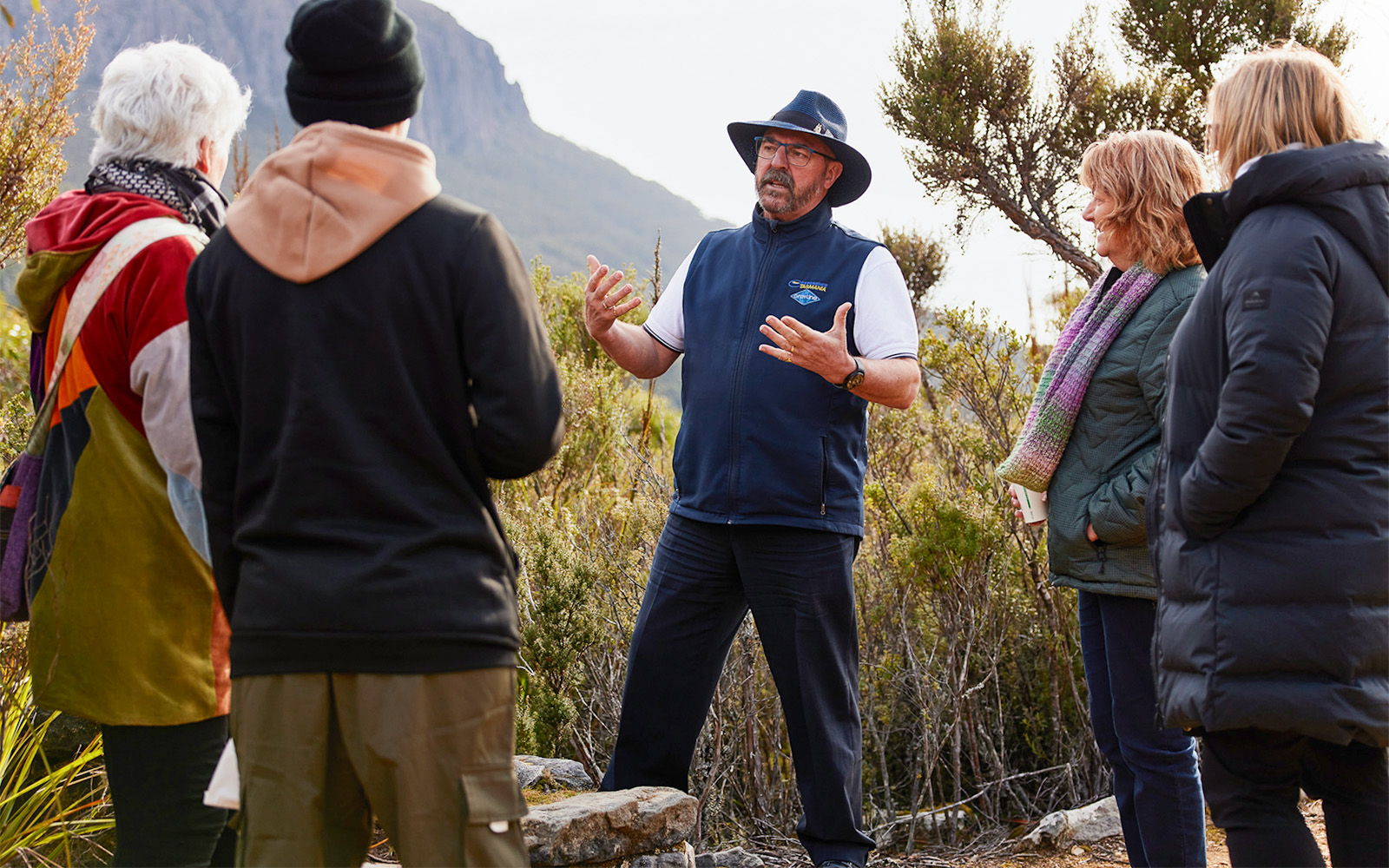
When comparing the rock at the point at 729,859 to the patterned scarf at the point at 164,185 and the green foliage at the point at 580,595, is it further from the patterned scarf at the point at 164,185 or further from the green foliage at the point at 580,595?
→ the patterned scarf at the point at 164,185

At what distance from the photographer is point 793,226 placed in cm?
309

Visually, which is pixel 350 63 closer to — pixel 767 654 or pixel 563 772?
pixel 767 654

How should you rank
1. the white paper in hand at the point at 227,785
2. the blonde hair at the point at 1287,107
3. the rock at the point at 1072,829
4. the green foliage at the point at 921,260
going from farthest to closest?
1. the green foliage at the point at 921,260
2. the rock at the point at 1072,829
3. the blonde hair at the point at 1287,107
4. the white paper in hand at the point at 227,785

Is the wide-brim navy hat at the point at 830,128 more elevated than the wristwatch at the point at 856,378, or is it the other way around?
the wide-brim navy hat at the point at 830,128

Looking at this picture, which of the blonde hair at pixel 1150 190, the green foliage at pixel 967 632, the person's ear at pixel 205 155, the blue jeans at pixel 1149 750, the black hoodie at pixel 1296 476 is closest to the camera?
the black hoodie at pixel 1296 476

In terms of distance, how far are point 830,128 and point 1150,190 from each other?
94 centimetres

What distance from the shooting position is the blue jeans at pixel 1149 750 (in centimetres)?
247

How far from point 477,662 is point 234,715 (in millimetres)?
392

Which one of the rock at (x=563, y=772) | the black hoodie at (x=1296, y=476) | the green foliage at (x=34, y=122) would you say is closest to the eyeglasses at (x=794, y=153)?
the black hoodie at (x=1296, y=476)

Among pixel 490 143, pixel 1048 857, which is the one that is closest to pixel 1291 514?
pixel 1048 857

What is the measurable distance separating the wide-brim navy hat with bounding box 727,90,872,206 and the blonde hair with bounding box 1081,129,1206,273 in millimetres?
728

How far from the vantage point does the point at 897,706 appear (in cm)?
492

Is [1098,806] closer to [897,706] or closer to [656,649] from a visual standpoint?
[897,706]

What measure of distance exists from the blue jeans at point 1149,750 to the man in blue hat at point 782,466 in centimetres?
68
